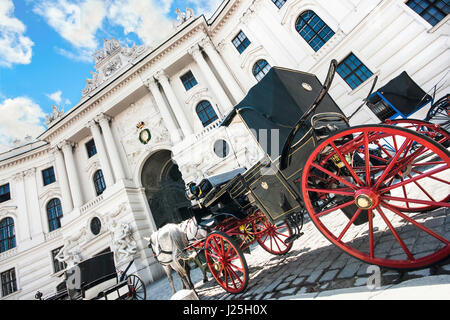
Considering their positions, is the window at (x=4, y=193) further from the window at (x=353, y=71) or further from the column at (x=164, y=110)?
the window at (x=353, y=71)

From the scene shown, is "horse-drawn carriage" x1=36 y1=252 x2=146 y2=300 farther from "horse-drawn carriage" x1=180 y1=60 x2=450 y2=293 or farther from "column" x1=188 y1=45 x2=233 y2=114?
"column" x1=188 y1=45 x2=233 y2=114

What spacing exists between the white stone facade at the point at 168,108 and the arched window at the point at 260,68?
36 cm

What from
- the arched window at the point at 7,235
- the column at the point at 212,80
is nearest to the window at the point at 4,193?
the arched window at the point at 7,235

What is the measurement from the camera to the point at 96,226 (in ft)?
44.2

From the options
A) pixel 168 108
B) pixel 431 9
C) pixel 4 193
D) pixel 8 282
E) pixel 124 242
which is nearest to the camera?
pixel 431 9

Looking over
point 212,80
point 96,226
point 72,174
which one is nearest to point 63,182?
point 72,174

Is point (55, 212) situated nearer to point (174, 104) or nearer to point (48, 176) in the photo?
point (48, 176)

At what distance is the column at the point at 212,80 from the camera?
12797 mm

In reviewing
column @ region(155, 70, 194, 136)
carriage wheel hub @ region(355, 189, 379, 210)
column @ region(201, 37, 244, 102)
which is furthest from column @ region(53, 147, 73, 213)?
A: carriage wheel hub @ region(355, 189, 379, 210)

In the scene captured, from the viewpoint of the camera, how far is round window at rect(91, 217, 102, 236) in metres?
13.4

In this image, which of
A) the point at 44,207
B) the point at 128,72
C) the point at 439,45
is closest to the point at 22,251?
the point at 44,207

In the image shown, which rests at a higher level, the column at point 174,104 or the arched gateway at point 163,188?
the column at point 174,104

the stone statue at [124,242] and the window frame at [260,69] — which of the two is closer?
the stone statue at [124,242]
